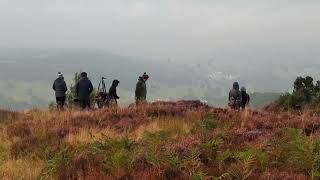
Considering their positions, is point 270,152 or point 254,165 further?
point 270,152

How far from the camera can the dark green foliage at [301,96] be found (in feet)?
99.4

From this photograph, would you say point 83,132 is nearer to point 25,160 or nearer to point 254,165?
point 25,160

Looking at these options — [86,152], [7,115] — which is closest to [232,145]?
[86,152]

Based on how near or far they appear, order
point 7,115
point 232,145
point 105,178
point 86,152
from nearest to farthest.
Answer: point 105,178
point 86,152
point 232,145
point 7,115

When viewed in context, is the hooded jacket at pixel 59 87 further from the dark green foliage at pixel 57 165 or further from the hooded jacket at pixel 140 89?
the dark green foliage at pixel 57 165

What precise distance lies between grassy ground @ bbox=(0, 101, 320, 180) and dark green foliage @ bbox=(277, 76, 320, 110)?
47.9 ft

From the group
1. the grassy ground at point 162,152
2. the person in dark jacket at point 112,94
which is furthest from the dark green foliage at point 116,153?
the person in dark jacket at point 112,94

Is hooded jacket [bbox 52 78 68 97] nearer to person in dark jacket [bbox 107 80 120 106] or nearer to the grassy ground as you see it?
person in dark jacket [bbox 107 80 120 106]

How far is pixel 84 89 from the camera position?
24734mm

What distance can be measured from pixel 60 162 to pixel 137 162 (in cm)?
144

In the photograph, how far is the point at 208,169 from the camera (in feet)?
28.0

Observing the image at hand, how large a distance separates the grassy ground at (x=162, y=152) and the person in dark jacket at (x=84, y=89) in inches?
334

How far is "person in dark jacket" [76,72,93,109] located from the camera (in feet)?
80.4

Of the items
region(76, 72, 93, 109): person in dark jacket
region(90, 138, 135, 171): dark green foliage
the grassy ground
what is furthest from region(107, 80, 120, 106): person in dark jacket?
region(90, 138, 135, 171): dark green foliage
